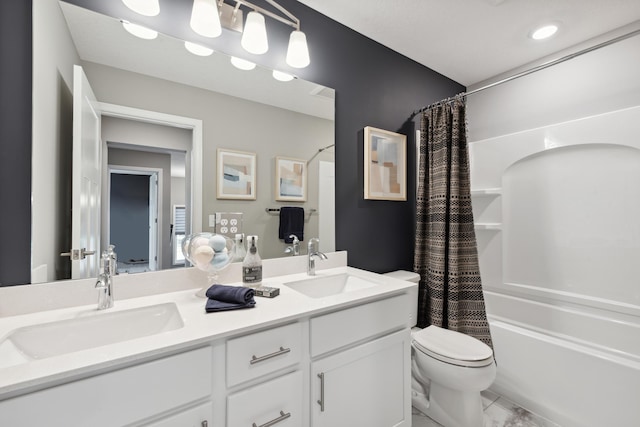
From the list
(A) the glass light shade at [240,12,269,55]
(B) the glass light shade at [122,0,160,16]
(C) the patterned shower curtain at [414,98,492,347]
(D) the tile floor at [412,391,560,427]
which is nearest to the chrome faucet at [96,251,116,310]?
(B) the glass light shade at [122,0,160,16]

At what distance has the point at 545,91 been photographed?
2.13m

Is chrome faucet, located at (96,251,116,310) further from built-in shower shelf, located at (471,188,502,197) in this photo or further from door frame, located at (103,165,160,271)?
built-in shower shelf, located at (471,188,502,197)

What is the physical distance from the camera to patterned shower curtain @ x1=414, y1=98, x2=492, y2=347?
1.84m

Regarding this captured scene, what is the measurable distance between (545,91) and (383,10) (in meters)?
1.48

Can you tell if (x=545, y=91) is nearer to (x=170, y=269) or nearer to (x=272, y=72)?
(x=272, y=72)

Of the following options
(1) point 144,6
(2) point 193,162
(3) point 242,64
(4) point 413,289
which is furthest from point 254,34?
(4) point 413,289

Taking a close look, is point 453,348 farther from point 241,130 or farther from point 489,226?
point 241,130

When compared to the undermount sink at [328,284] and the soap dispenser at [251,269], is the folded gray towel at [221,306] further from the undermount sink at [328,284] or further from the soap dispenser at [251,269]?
the undermount sink at [328,284]

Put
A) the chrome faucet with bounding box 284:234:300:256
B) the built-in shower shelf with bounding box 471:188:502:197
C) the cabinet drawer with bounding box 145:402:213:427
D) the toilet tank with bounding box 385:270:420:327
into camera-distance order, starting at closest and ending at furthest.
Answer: the cabinet drawer with bounding box 145:402:213:427 < the chrome faucet with bounding box 284:234:300:256 < the toilet tank with bounding box 385:270:420:327 < the built-in shower shelf with bounding box 471:188:502:197

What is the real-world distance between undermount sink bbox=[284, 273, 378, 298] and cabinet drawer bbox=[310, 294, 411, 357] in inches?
6.8

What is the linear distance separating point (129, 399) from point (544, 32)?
9.47 ft

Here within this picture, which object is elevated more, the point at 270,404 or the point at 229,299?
the point at 229,299

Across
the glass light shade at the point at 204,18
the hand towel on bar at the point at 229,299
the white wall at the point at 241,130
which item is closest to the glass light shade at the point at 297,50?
the white wall at the point at 241,130

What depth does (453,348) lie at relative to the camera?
1.49 metres
